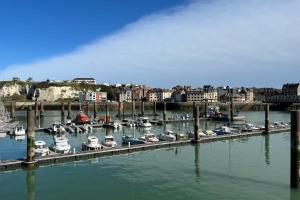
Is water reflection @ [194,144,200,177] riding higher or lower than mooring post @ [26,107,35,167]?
lower

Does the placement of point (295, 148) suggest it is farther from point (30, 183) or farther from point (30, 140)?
point (30, 140)

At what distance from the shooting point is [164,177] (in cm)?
3491

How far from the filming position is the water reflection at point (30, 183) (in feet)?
101

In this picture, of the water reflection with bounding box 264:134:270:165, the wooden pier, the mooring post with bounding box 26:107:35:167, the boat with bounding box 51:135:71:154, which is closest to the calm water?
the water reflection with bounding box 264:134:270:165

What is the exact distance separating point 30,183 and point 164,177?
10.8m

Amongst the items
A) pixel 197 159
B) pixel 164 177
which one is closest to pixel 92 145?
pixel 197 159

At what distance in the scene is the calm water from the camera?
30422 mm

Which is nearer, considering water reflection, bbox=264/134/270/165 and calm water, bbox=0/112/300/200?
calm water, bbox=0/112/300/200

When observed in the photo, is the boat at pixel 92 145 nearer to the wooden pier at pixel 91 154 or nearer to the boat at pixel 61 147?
the boat at pixel 61 147

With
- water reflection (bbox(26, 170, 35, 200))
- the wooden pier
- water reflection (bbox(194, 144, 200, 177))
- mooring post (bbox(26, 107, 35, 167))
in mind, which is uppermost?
mooring post (bbox(26, 107, 35, 167))

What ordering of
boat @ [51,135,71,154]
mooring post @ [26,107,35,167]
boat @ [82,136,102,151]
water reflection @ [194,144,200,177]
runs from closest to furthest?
1. mooring post @ [26,107,35,167]
2. water reflection @ [194,144,200,177]
3. boat @ [51,135,71,154]
4. boat @ [82,136,102,151]

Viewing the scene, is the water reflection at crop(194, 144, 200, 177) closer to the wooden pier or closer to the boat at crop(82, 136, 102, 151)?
the wooden pier

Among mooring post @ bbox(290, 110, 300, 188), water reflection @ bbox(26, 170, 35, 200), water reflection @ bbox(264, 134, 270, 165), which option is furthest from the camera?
water reflection @ bbox(264, 134, 270, 165)

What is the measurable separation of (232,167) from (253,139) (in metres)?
20.7
